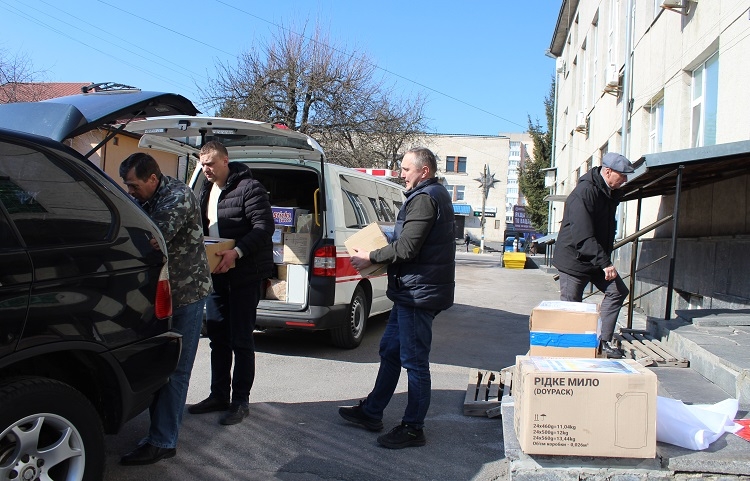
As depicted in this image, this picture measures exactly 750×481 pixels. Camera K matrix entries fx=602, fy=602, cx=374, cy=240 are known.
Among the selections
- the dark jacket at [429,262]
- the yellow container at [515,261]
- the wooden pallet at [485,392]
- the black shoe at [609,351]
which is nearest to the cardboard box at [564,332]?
the wooden pallet at [485,392]

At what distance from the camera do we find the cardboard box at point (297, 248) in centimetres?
605

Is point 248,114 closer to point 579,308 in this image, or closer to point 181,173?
point 181,173

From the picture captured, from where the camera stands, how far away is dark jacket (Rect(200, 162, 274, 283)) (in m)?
4.10

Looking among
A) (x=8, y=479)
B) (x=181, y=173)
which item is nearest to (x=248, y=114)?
(x=181, y=173)

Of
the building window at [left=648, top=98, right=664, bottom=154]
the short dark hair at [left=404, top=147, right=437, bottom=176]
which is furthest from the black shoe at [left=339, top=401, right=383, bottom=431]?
the building window at [left=648, top=98, right=664, bottom=154]

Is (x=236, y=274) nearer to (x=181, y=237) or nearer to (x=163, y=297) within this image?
(x=181, y=237)

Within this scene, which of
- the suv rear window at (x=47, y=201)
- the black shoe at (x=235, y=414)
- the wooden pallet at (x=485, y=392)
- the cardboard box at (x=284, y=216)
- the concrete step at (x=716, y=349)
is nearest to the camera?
the suv rear window at (x=47, y=201)

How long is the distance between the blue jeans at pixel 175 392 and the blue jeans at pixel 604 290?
121 inches

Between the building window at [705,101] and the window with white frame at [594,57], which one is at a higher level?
the window with white frame at [594,57]

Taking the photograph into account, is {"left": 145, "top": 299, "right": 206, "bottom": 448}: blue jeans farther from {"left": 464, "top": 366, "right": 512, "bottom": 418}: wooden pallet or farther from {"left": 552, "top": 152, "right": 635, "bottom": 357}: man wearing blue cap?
{"left": 552, "top": 152, "right": 635, "bottom": 357}: man wearing blue cap

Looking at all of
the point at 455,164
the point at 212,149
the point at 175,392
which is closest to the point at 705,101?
the point at 212,149

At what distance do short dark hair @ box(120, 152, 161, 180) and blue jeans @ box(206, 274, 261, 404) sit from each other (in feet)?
3.06

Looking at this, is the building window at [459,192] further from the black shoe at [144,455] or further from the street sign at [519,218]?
the black shoe at [144,455]

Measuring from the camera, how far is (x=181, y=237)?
351 centimetres
